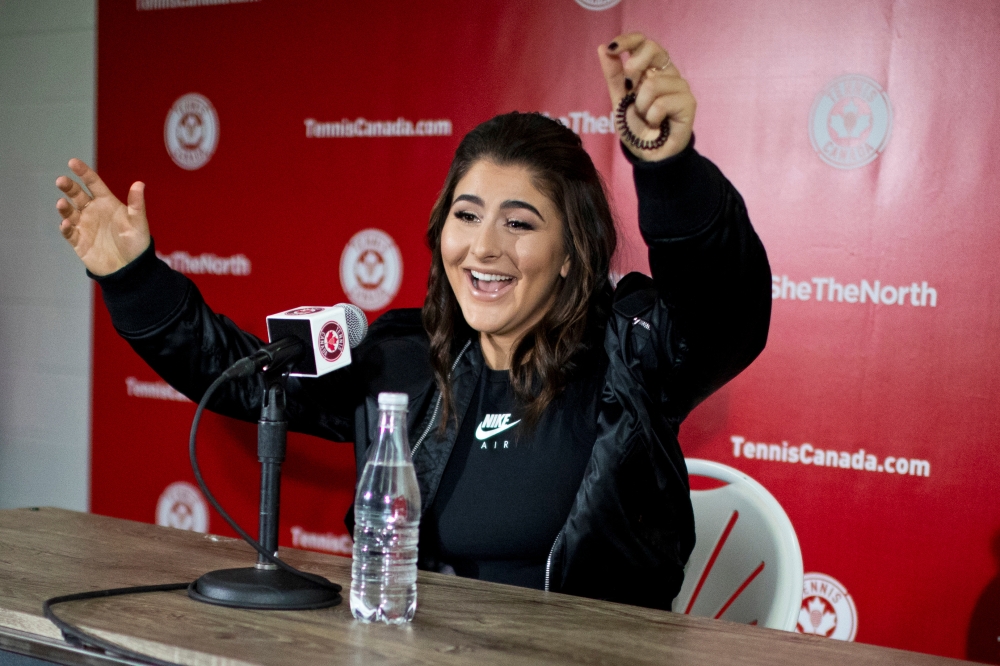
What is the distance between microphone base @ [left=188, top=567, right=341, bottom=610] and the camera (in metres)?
1.16

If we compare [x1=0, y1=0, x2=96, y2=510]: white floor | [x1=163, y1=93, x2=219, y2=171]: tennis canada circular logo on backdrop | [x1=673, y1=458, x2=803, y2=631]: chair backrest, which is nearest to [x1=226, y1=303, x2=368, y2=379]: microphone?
[x1=673, y1=458, x2=803, y2=631]: chair backrest

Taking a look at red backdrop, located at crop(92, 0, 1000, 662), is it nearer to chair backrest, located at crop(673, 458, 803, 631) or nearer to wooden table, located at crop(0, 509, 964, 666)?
chair backrest, located at crop(673, 458, 803, 631)

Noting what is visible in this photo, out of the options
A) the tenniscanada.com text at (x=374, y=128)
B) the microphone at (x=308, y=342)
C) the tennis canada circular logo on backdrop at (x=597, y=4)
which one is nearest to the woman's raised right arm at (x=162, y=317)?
the microphone at (x=308, y=342)

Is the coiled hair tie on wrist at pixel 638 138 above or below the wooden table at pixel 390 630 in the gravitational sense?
above

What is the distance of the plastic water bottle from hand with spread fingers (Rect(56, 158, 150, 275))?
0.68 m

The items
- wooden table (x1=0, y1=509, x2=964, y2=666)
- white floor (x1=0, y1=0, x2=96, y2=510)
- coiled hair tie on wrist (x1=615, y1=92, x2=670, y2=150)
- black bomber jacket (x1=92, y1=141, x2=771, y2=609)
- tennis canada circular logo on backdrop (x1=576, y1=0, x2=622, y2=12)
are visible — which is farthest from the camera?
white floor (x1=0, y1=0, x2=96, y2=510)

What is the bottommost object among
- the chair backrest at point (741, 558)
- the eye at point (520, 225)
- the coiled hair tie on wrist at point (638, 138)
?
the chair backrest at point (741, 558)

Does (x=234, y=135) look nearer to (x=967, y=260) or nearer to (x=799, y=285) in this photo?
(x=799, y=285)

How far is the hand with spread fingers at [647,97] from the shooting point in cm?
116

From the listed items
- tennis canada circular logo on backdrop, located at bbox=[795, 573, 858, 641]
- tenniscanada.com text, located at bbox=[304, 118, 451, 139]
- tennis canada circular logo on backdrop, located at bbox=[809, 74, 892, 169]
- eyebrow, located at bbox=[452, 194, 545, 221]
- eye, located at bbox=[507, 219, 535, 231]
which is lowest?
tennis canada circular logo on backdrop, located at bbox=[795, 573, 858, 641]

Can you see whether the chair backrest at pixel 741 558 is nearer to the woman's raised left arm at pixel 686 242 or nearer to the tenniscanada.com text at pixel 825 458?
the woman's raised left arm at pixel 686 242

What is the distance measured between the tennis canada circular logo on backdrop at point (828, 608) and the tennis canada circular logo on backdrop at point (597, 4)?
1.54 meters

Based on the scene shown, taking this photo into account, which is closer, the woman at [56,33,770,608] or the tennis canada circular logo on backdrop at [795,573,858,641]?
the woman at [56,33,770,608]

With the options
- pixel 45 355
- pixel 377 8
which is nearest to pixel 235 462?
pixel 45 355
